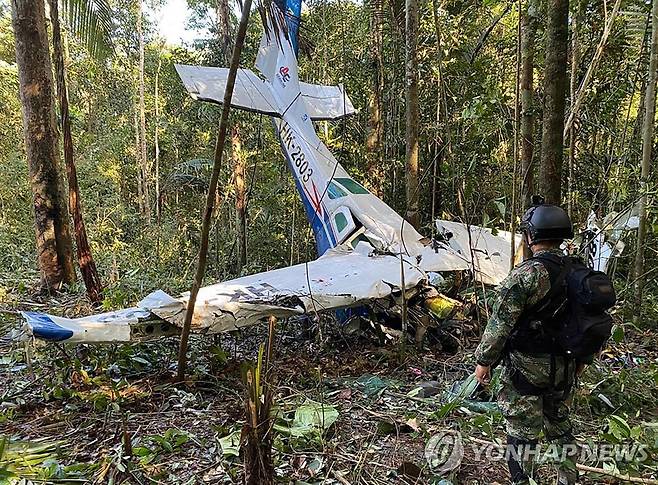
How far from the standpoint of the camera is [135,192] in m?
22.2

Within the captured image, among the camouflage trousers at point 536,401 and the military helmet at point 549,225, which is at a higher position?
the military helmet at point 549,225

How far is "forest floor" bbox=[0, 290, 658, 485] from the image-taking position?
300cm

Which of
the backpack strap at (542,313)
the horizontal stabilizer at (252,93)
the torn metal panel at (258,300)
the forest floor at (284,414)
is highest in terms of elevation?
the horizontal stabilizer at (252,93)

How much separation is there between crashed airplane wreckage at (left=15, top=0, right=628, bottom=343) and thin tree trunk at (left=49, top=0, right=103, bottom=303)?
1.74 metres

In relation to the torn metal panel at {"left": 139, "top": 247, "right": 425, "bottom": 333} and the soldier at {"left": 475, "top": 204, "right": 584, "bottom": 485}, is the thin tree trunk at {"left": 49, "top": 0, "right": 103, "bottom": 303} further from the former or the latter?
the soldier at {"left": 475, "top": 204, "right": 584, "bottom": 485}

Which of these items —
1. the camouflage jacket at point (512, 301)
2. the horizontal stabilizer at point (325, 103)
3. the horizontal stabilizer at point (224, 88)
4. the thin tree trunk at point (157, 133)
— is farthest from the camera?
the thin tree trunk at point (157, 133)

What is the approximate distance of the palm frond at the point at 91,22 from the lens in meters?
7.85

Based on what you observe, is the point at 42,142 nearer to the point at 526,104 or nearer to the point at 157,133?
the point at 526,104

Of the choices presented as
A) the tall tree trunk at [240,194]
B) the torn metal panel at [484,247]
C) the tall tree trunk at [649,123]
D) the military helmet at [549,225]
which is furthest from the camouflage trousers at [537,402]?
the tall tree trunk at [240,194]

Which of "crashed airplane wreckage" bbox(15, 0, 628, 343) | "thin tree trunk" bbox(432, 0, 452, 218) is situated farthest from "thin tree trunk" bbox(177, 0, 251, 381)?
"thin tree trunk" bbox(432, 0, 452, 218)

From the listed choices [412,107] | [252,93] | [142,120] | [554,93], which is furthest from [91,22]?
[142,120]

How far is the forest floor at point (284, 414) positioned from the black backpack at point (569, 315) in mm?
744

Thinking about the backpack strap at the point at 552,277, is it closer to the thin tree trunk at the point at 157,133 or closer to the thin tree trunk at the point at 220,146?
the thin tree trunk at the point at 220,146

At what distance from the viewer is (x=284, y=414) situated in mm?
3623
